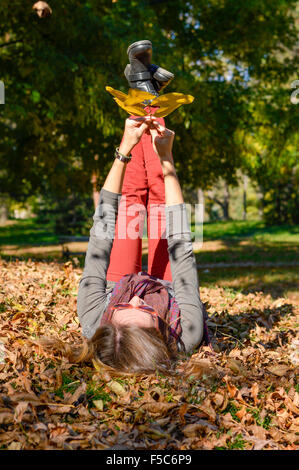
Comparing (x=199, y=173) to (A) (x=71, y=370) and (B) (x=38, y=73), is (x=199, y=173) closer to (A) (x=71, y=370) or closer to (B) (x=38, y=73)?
(B) (x=38, y=73)

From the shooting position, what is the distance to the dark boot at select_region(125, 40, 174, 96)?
3701mm

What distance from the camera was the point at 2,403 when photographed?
2.34 m

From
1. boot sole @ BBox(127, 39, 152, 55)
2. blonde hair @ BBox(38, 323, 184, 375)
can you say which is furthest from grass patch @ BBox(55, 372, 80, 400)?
boot sole @ BBox(127, 39, 152, 55)

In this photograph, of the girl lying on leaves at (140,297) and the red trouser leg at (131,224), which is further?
the red trouser leg at (131,224)

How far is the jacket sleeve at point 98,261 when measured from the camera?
304cm

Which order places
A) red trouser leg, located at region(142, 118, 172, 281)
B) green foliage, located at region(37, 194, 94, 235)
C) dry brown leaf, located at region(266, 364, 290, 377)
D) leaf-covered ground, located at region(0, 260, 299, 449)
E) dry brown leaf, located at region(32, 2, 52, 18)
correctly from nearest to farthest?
leaf-covered ground, located at region(0, 260, 299, 449) → dry brown leaf, located at region(266, 364, 290, 377) → red trouser leg, located at region(142, 118, 172, 281) → dry brown leaf, located at region(32, 2, 52, 18) → green foliage, located at region(37, 194, 94, 235)

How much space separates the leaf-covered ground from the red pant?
675mm

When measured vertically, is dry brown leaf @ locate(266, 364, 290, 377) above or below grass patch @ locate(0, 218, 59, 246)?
below

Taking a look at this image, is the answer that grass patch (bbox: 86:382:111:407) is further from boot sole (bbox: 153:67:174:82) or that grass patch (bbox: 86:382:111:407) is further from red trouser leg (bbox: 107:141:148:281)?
boot sole (bbox: 153:67:174:82)

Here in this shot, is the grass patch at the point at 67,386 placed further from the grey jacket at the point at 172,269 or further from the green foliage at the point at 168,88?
the green foliage at the point at 168,88

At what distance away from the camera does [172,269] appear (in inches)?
121

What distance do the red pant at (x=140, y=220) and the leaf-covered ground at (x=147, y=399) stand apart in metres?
0.67

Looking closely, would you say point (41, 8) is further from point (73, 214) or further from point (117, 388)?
point (73, 214)

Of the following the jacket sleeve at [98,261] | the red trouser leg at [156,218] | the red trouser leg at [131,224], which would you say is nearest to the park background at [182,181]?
the jacket sleeve at [98,261]
